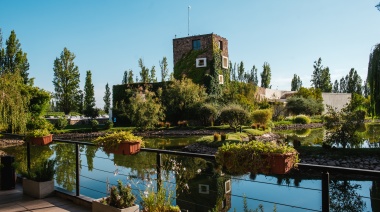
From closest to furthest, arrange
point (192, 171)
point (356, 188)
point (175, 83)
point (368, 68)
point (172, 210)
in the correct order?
point (172, 210) < point (356, 188) < point (192, 171) < point (368, 68) < point (175, 83)

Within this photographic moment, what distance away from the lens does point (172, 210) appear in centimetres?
298

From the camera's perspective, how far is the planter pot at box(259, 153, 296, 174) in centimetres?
254

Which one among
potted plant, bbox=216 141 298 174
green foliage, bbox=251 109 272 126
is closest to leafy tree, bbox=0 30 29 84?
green foliage, bbox=251 109 272 126

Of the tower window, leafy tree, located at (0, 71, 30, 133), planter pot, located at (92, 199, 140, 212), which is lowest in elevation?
planter pot, located at (92, 199, 140, 212)

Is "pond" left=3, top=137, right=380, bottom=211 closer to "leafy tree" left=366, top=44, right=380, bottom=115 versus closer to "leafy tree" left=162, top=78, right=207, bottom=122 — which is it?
"leafy tree" left=366, top=44, right=380, bottom=115

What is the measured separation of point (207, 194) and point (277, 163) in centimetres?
598

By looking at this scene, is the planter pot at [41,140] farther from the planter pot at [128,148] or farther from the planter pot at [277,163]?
the planter pot at [277,163]

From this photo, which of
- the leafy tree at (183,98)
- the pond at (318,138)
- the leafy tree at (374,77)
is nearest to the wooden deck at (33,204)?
A: the pond at (318,138)

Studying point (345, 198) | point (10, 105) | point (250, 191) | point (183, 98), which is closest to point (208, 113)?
point (183, 98)

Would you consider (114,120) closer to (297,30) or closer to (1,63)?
(1,63)

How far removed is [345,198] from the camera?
26.7ft

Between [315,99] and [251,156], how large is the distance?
39928 mm

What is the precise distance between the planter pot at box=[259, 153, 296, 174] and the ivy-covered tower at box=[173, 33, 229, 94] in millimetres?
27368

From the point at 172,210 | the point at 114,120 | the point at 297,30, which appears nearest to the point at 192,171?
the point at 297,30
